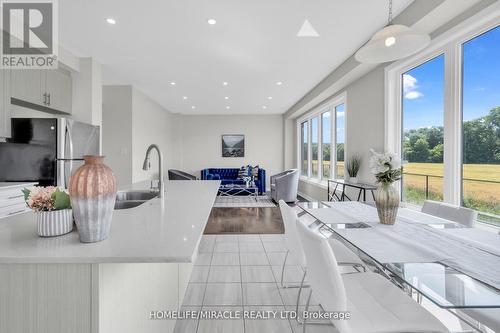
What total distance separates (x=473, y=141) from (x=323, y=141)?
4.17m

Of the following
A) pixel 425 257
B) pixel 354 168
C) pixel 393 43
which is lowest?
pixel 425 257

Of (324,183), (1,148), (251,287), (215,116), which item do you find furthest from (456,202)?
(215,116)

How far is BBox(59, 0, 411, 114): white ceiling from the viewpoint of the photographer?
257 centimetres

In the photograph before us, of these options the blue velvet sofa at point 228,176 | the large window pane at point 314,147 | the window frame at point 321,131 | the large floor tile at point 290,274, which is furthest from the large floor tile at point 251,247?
the large window pane at point 314,147

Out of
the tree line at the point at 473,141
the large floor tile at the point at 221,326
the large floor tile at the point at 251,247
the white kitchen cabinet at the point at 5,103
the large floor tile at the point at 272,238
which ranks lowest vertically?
the large floor tile at the point at 221,326

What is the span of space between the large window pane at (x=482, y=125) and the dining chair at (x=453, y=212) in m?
0.68

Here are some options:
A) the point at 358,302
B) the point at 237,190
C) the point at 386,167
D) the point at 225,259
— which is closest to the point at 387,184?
the point at 386,167

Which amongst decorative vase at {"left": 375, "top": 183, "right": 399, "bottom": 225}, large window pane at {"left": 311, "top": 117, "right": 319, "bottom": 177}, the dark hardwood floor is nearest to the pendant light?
decorative vase at {"left": 375, "top": 183, "right": 399, "bottom": 225}

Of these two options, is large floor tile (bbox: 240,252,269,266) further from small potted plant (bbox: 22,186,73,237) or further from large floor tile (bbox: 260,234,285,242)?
small potted plant (bbox: 22,186,73,237)

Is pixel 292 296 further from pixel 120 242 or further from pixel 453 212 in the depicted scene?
pixel 120 242

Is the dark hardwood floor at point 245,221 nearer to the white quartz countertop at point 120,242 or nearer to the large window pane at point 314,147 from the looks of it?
the large window pane at point 314,147

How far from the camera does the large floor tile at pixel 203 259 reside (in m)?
2.86

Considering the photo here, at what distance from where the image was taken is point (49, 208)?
0.96m

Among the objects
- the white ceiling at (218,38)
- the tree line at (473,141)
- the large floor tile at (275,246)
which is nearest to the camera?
the tree line at (473,141)
